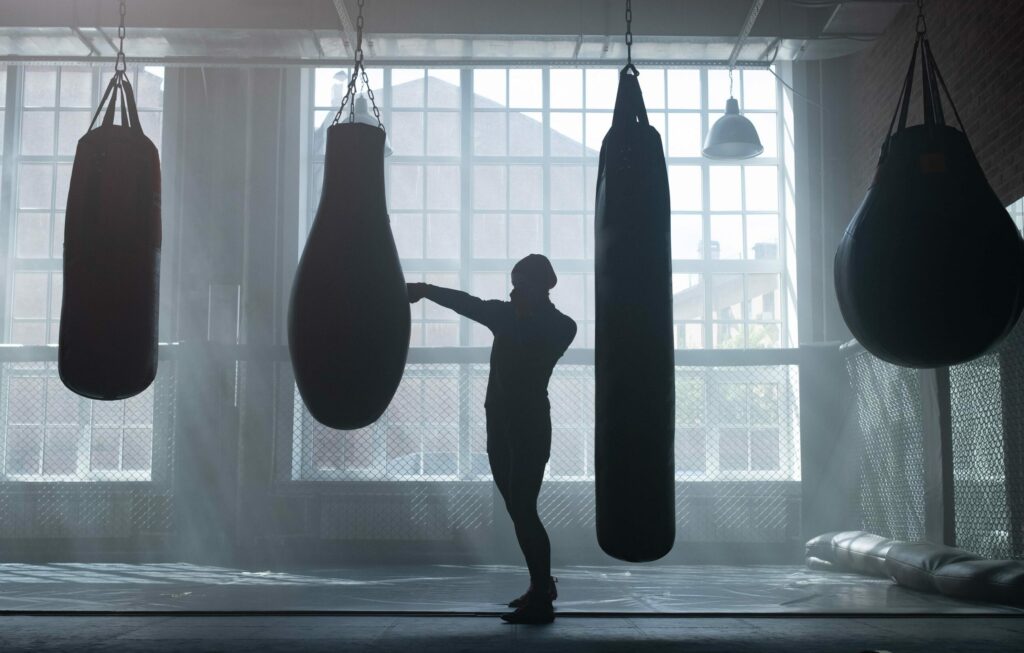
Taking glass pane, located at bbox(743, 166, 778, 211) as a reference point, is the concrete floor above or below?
below

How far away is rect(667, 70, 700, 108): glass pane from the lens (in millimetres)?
8055

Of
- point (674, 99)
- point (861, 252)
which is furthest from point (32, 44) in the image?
point (861, 252)

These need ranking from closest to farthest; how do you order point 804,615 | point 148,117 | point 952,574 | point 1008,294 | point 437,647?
point 1008,294 → point 437,647 → point 804,615 → point 952,574 → point 148,117

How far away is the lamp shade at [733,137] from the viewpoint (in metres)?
6.48

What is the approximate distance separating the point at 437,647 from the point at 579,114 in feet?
19.5

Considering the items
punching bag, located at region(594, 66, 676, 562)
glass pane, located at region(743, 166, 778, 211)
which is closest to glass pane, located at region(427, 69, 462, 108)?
glass pane, located at region(743, 166, 778, 211)

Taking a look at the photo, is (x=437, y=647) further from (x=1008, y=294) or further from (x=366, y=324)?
(x=1008, y=294)

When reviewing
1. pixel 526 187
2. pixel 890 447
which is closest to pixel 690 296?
pixel 526 187

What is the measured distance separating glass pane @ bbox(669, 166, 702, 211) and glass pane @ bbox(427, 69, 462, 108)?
1.84 meters

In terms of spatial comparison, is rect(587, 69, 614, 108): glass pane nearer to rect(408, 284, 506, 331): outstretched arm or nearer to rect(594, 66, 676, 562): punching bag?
rect(408, 284, 506, 331): outstretched arm

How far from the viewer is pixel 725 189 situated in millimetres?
8008

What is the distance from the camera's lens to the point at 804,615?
11.0ft

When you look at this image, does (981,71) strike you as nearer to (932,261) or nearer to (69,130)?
(932,261)

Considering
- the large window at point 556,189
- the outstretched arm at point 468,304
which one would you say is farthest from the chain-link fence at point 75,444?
the outstretched arm at point 468,304
